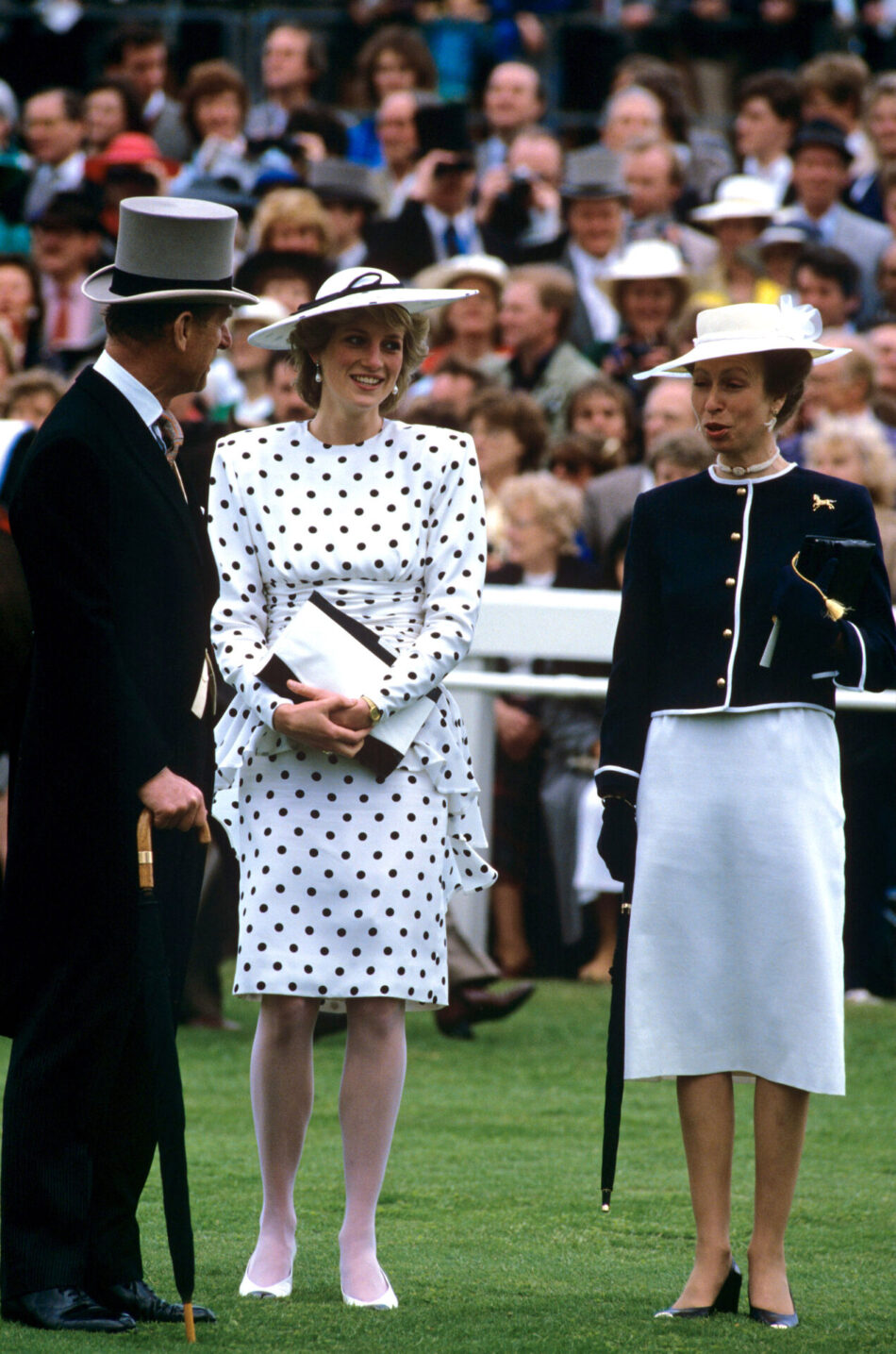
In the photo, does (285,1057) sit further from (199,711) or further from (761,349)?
(761,349)

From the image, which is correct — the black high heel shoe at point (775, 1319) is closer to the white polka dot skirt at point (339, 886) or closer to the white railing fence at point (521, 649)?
the white polka dot skirt at point (339, 886)

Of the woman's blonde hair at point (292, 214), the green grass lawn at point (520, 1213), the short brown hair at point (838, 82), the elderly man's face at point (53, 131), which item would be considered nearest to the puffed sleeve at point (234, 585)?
the green grass lawn at point (520, 1213)

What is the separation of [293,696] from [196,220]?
0.97 m

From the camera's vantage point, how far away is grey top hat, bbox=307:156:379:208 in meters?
12.4

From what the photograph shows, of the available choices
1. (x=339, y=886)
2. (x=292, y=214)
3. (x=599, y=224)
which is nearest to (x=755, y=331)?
(x=339, y=886)

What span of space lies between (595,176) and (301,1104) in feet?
27.5

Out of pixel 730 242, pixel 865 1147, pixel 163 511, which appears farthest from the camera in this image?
pixel 730 242

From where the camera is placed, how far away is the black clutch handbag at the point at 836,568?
14.3 feet

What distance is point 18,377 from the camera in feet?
30.9

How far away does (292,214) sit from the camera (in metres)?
11.5

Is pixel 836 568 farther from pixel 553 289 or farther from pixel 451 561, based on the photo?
pixel 553 289

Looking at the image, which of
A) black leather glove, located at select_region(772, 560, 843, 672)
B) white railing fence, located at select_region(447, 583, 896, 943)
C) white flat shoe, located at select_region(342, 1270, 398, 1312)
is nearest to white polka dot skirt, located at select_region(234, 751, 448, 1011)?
white flat shoe, located at select_region(342, 1270, 398, 1312)

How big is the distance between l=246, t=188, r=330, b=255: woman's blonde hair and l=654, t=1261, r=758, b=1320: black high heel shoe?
7918mm

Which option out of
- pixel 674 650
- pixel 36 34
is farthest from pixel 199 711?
pixel 36 34
